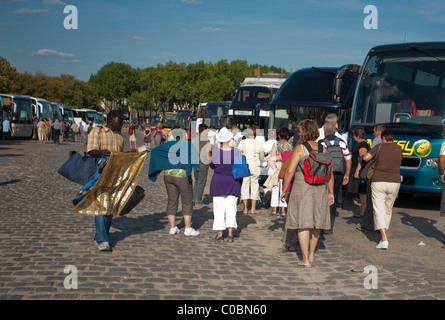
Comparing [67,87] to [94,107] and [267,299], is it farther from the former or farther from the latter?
[267,299]

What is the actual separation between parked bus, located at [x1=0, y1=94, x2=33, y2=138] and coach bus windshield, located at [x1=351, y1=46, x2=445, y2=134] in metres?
32.3

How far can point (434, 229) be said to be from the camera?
976cm

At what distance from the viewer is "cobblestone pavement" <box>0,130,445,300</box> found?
18.2ft

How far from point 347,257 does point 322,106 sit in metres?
8.86

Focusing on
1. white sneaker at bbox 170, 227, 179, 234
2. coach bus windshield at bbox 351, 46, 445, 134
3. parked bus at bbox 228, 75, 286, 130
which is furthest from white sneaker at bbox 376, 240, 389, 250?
parked bus at bbox 228, 75, 286, 130

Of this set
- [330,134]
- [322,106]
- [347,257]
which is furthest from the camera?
[322,106]

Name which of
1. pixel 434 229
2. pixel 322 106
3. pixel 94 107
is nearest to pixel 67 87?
pixel 94 107

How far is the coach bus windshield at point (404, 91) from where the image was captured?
11.7 meters

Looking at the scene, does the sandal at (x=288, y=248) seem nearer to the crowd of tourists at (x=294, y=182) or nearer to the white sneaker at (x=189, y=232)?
the crowd of tourists at (x=294, y=182)

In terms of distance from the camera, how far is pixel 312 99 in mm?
16172

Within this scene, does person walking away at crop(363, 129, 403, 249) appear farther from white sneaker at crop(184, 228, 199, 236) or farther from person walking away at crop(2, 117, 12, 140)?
person walking away at crop(2, 117, 12, 140)

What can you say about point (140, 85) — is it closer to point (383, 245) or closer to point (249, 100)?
point (249, 100)

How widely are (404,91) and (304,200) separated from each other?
21.5 ft
